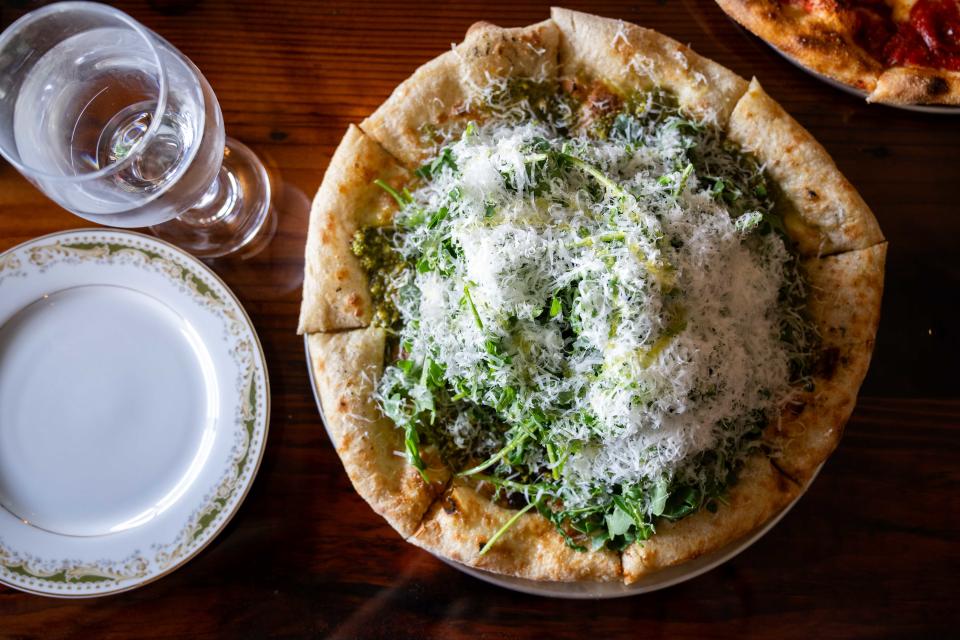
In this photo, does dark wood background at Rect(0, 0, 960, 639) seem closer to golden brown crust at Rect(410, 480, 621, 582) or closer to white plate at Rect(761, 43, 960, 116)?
white plate at Rect(761, 43, 960, 116)

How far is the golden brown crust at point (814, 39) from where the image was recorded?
116 inches

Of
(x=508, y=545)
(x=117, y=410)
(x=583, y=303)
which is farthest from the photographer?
(x=117, y=410)

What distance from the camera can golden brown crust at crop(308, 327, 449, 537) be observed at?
2.59 m

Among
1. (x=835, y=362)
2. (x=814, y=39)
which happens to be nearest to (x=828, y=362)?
(x=835, y=362)

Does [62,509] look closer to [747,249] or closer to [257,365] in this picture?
[257,365]

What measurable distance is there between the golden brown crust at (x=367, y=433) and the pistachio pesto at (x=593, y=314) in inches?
2.7

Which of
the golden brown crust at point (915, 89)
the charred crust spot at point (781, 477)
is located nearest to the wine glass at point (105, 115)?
the charred crust spot at point (781, 477)

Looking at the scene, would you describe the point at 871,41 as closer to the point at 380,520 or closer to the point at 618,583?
the point at 618,583

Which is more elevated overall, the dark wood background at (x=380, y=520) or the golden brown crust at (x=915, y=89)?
the golden brown crust at (x=915, y=89)

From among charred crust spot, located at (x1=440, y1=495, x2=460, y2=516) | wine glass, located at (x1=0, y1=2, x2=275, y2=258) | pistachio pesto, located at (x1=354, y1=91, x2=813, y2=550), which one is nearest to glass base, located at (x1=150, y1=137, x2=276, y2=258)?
wine glass, located at (x1=0, y1=2, x2=275, y2=258)

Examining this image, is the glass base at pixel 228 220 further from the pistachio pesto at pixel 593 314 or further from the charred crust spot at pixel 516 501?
the charred crust spot at pixel 516 501

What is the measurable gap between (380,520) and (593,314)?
4.05ft

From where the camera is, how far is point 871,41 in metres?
3.08

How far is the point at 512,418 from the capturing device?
2.52 meters
